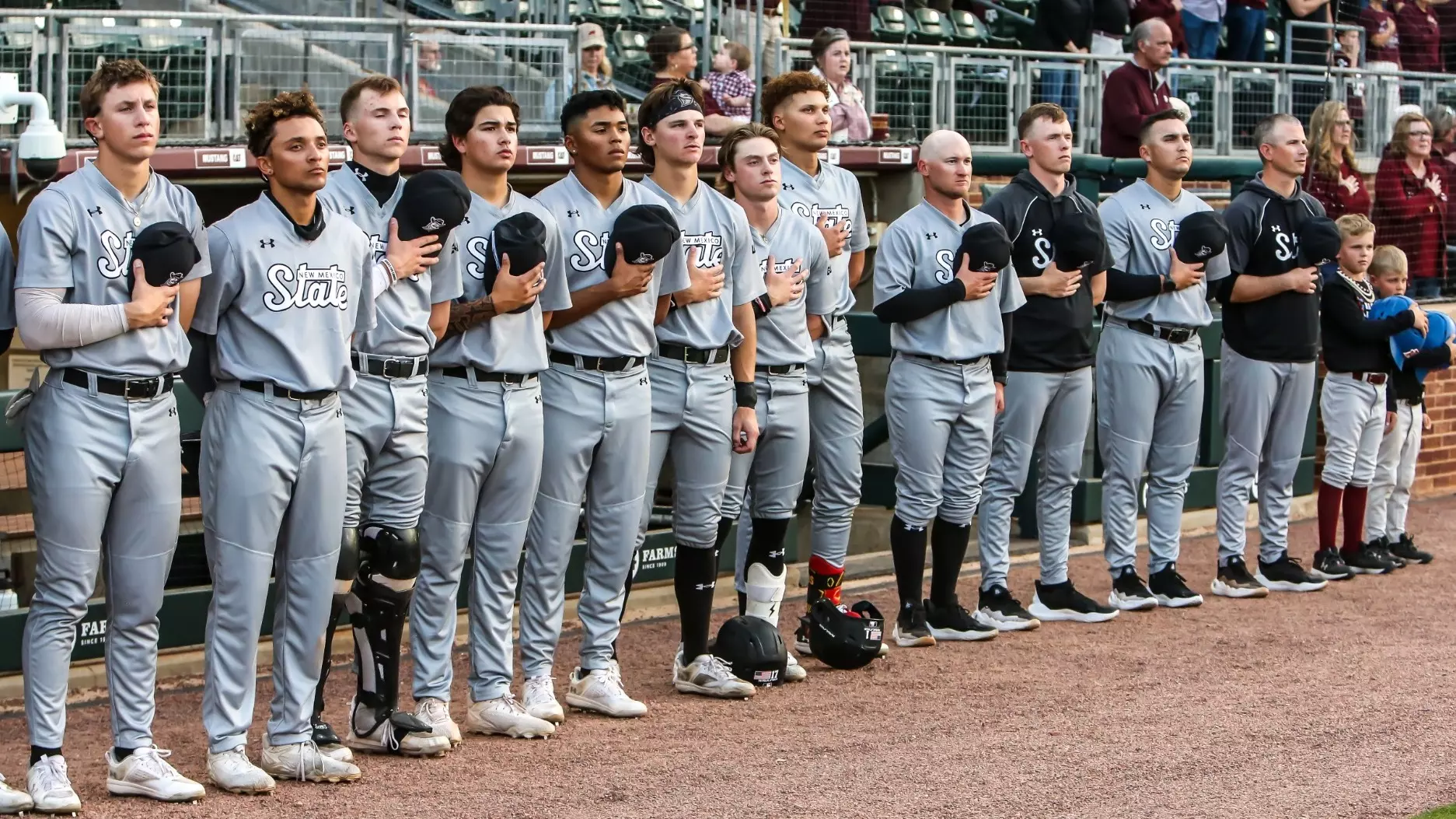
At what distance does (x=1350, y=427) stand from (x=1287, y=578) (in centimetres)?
77

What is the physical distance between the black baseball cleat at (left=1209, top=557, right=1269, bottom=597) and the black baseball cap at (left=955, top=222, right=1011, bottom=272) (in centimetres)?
205

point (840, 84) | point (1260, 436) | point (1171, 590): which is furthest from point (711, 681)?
point (840, 84)

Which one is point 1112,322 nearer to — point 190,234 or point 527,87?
point 527,87

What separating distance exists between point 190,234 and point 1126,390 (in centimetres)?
419

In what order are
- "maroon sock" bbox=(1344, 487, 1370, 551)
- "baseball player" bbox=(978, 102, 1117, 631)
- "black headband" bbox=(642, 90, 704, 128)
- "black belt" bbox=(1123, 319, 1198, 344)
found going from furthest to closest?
"maroon sock" bbox=(1344, 487, 1370, 551)
"black belt" bbox=(1123, 319, 1198, 344)
"baseball player" bbox=(978, 102, 1117, 631)
"black headband" bbox=(642, 90, 704, 128)

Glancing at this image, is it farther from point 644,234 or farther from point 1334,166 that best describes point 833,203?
point 1334,166

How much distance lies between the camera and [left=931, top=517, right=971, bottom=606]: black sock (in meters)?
7.29

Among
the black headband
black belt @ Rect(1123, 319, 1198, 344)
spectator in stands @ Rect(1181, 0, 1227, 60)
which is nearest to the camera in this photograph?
the black headband

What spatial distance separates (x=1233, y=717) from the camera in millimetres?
5977

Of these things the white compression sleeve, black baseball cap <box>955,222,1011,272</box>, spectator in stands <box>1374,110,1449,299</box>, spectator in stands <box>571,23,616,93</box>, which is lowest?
the white compression sleeve

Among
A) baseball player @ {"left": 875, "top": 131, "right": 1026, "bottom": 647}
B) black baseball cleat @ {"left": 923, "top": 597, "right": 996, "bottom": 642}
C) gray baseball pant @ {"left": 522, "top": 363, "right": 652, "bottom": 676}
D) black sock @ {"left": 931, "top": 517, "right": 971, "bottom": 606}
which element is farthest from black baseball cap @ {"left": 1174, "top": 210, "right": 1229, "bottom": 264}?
gray baseball pant @ {"left": 522, "top": 363, "right": 652, "bottom": 676}

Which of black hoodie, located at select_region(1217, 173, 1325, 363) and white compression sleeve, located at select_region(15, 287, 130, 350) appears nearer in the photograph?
white compression sleeve, located at select_region(15, 287, 130, 350)

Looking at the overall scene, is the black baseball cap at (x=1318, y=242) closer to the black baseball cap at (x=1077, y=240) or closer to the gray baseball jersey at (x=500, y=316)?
the black baseball cap at (x=1077, y=240)

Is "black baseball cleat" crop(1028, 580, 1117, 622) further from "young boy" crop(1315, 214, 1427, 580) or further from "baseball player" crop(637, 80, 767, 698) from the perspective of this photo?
"baseball player" crop(637, 80, 767, 698)
